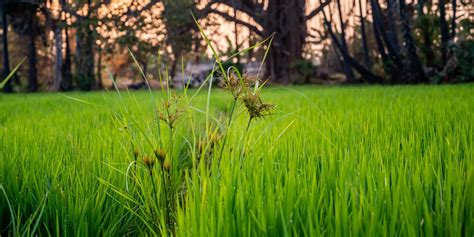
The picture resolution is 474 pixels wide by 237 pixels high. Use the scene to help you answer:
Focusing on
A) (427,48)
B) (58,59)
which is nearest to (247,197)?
(427,48)

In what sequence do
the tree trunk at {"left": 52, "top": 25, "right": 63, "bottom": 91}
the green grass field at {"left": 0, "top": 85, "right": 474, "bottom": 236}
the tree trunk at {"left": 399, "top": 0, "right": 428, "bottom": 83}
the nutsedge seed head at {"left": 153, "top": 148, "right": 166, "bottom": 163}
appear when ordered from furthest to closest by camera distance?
the tree trunk at {"left": 52, "top": 25, "right": 63, "bottom": 91} → the tree trunk at {"left": 399, "top": 0, "right": 428, "bottom": 83} → the nutsedge seed head at {"left": 153, "top": 148, "right": 166, "bottom": 163} → the green grass field at {"left": 0, "top": 85, "right": 474, "bottom": 236}

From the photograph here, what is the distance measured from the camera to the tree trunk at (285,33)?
1789 centimetres

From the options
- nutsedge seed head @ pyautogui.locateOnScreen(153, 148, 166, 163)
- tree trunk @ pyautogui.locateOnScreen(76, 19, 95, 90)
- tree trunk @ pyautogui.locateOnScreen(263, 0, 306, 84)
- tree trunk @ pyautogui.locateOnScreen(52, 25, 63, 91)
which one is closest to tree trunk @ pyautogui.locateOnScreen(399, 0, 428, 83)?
tree trunk @ pyautogui.locateOnScreen(263, 0, 306, 84)

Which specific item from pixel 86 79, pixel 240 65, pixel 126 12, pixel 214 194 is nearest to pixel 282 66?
pixel 240 65

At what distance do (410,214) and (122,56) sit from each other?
109 ft

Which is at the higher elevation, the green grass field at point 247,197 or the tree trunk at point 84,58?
the tree trunk at point 84,58

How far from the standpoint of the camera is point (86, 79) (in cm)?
1844

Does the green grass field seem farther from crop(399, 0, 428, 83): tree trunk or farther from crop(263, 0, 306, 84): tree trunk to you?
crop(263, 0, 306, 84): tree trunk

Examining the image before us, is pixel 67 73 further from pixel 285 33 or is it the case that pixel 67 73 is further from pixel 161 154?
pixel 161 154

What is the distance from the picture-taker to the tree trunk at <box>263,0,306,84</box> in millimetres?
17891

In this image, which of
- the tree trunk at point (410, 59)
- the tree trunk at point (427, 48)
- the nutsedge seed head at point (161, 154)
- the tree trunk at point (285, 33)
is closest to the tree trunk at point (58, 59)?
the tree trunk at point (285, 33)

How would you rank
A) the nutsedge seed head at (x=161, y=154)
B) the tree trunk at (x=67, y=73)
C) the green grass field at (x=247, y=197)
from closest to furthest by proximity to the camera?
1. the green grass field at (x=247, y=197)
2. the nutsedge seed head at (x=161, y=154)
3. the tree trunk at (x=67, y=73)

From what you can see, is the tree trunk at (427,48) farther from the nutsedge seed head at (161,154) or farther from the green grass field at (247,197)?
the nutsedge seed head at (161,154)

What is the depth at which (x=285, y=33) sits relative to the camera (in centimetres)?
1839
